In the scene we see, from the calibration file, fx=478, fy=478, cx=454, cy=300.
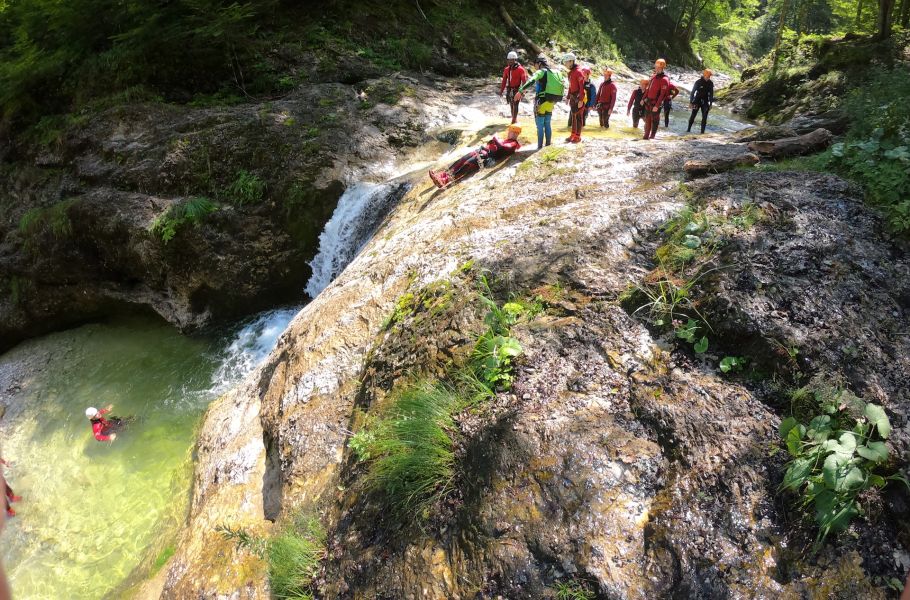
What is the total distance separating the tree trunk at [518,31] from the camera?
17.9 metres

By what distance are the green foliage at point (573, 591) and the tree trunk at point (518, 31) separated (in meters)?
18.8

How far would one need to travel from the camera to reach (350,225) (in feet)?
33.0

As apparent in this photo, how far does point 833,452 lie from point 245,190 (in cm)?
1074

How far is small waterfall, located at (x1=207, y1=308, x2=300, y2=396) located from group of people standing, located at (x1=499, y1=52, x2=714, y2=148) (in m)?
6.67

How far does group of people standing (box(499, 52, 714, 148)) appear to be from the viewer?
25.1 ft

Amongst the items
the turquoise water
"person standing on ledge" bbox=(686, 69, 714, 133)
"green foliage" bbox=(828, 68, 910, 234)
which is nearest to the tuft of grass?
"green foliage" bbox=(828, 68, 910, 234)

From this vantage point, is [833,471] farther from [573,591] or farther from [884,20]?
[884,20]

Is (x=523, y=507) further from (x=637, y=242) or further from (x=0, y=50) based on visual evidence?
(x=0, y=50)

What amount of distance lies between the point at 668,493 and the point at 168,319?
1117 cm

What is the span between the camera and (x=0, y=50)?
569 inches

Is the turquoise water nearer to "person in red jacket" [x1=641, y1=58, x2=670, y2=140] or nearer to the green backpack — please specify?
the green backpack

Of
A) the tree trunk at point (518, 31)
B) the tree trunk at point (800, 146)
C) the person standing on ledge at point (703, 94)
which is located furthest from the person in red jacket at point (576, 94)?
the tree trunk at point (518, 31)

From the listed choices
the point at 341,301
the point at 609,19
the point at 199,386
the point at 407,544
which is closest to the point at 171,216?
the point at 199,386

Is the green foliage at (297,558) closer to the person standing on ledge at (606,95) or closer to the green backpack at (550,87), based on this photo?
the green backpack at (550,87)
